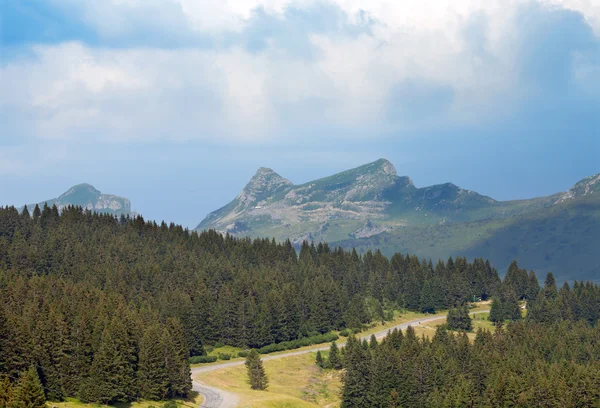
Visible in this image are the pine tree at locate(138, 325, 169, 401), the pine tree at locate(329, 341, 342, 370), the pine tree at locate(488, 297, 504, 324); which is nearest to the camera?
the pine tree at locate(138, 325, 169, 401)

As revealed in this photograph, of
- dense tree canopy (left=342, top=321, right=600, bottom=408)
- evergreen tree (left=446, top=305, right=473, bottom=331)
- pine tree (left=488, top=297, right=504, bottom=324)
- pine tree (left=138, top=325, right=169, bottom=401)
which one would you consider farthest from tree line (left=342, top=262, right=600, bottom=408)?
pine tree (left=488, top=297, right=504, bottom=324)

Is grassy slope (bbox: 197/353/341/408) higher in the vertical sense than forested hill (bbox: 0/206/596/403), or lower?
lower

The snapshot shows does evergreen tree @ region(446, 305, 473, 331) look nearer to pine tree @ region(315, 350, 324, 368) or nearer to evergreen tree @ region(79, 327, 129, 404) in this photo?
pine tree @ region(315, 350, 324, 368)

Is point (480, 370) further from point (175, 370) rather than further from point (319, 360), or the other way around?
point (175, 370)

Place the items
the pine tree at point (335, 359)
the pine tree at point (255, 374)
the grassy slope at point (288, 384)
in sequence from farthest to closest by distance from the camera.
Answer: the pine tree at point (335, 359), the pine tree at point (255, 374), the grassy slope at point (288, 384)

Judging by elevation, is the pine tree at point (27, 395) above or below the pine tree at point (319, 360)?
above

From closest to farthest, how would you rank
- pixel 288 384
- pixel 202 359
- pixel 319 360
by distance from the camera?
pixel 288 384 → pixel 202 359 → pixel 319 360

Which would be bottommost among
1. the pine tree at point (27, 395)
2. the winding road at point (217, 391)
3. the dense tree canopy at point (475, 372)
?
the dense tree canopy at point (475, 372)

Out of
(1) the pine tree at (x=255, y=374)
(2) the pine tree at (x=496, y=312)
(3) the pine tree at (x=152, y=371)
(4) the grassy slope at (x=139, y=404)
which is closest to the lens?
(4) the grassy slope at (x=139, y=404)

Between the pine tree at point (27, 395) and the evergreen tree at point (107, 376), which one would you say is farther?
the evergreen tree at point (107, 376)

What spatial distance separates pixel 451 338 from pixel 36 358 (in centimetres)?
8451

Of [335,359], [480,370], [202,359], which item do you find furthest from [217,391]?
[480,370]

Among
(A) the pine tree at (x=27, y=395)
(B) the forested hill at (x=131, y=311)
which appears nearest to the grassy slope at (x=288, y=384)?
(B) the forested hill at (x=131, y=311)

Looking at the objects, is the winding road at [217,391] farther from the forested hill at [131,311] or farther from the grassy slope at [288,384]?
the forested hill at [131,311]
